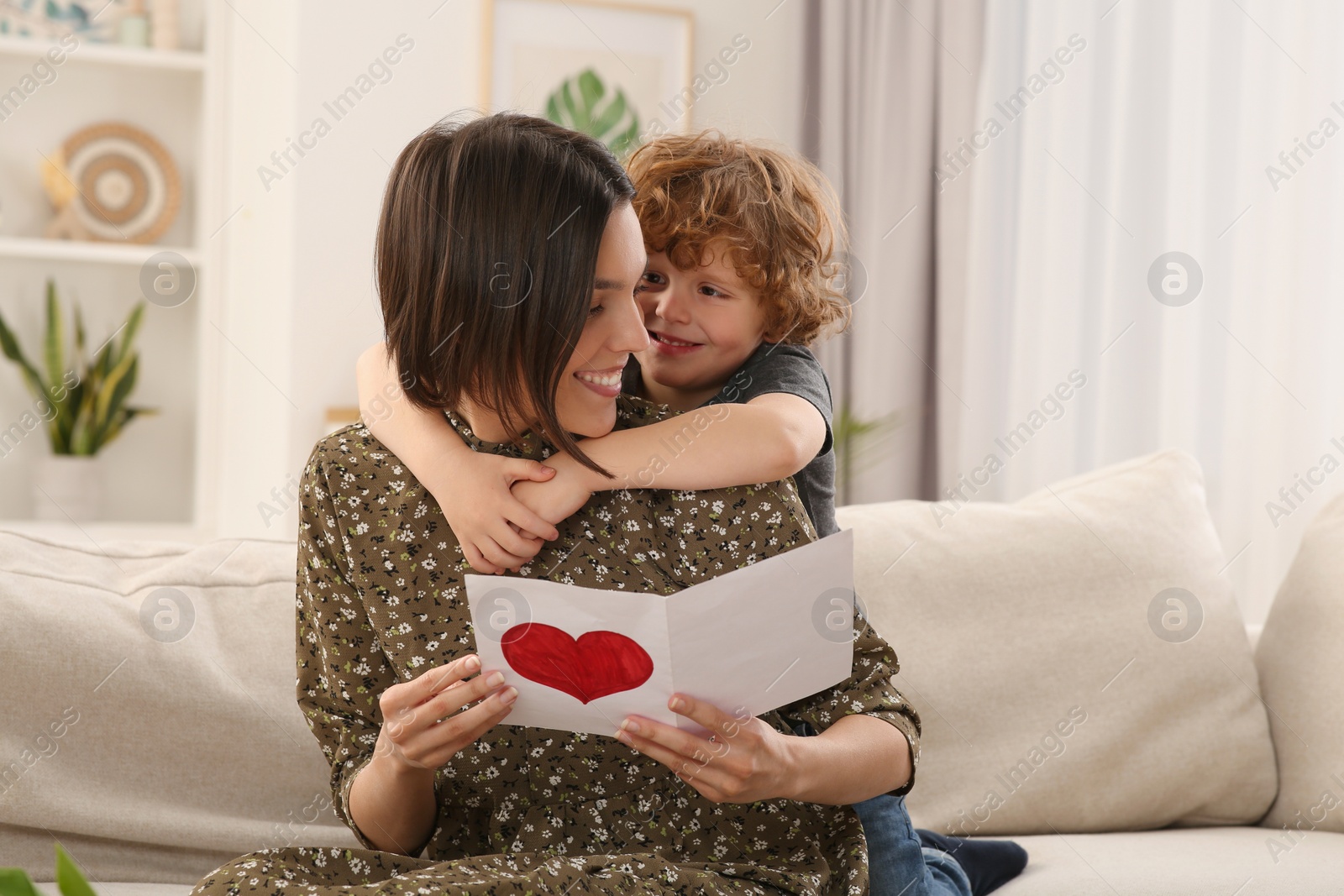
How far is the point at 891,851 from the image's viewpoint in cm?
122

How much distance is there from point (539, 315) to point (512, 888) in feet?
1.52

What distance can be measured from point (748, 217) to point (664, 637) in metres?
0.64

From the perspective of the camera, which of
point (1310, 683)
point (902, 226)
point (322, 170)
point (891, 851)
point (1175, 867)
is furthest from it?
point (902, 226)

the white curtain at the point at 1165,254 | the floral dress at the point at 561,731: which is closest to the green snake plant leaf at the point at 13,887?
the floral dress at the point at 561,731

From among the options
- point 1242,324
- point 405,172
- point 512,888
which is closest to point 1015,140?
point 1242,324

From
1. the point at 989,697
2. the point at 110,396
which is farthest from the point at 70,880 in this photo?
the point at 110,396

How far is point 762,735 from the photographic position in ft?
3.17

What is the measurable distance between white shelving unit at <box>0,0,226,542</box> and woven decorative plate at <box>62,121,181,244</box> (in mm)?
68

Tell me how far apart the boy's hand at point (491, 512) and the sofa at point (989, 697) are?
1.90 ft

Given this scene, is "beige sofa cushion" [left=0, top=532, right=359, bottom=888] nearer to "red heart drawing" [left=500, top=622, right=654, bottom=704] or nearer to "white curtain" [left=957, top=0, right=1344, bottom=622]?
"red heart drawing" [left=500, top=622, right=654, bottom=704]

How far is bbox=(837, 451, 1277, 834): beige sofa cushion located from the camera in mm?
1639

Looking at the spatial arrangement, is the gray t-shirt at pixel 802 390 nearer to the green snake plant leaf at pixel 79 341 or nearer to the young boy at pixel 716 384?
the young boy at pixel 716 384

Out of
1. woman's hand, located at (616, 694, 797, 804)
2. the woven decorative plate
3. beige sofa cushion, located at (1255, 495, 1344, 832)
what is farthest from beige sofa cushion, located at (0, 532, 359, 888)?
the woven decorative plate

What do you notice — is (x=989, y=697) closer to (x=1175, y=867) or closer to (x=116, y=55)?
(x=1175, y=867)
